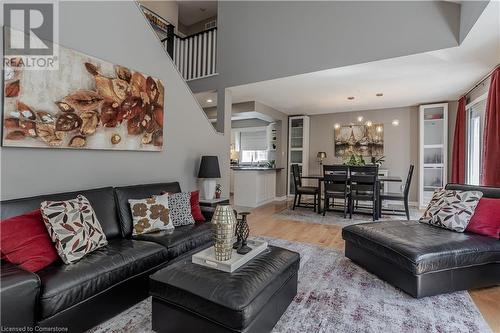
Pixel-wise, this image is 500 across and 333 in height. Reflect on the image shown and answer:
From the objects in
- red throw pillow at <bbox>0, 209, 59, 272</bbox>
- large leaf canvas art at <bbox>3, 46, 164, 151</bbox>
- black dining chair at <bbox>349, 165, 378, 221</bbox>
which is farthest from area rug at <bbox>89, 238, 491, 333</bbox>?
black dining chair at <bbox>349, 165, 378, 221</bbox>

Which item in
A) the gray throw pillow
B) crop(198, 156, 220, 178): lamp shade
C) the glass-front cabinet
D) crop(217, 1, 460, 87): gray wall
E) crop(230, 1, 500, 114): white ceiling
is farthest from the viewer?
the glass-front cabinet

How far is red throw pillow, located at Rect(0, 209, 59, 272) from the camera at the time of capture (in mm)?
1583

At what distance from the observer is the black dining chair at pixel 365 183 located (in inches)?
179

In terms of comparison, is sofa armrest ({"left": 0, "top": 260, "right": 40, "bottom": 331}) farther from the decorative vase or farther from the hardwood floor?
the hardwood floor

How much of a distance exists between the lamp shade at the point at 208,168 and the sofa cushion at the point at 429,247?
2.20 metres

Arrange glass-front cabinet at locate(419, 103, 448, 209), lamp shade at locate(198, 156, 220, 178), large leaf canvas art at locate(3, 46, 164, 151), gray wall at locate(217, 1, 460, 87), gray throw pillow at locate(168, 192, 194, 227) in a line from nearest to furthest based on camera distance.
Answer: large leaf canvas art at locate(3, 46, 164, 151) → gray throw pillow at locate(168, 192, 194, 227) → gray wall at locate(217, 1, 460, 87) → lamp shade at locate(198, 156, 220, 178) → glass-front cabinet at locate(419, 103, 448, 209)

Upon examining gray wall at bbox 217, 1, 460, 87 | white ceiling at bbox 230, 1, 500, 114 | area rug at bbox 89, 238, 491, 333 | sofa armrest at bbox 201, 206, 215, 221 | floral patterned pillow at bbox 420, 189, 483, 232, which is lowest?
area rug at bbox 89, 238, 491, 333

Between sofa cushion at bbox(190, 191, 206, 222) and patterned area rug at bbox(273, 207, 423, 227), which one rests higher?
sofa cushion at bbox(190, 191, 206, 222)

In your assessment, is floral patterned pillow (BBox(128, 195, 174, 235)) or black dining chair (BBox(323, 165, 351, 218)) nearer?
floral patterned pillow (BBox(128, 195, 174, 235))

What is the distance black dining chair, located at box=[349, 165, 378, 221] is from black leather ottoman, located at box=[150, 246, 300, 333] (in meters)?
3.36

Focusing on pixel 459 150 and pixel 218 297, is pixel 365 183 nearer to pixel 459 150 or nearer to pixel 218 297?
pixel 459 150

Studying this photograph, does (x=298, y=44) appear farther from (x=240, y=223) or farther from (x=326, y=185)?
A: (x=240, y=223)

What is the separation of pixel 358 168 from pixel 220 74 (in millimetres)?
3214

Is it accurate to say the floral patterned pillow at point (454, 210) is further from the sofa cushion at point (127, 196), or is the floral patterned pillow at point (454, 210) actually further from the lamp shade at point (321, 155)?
the lamp shade at point (321, 155)
